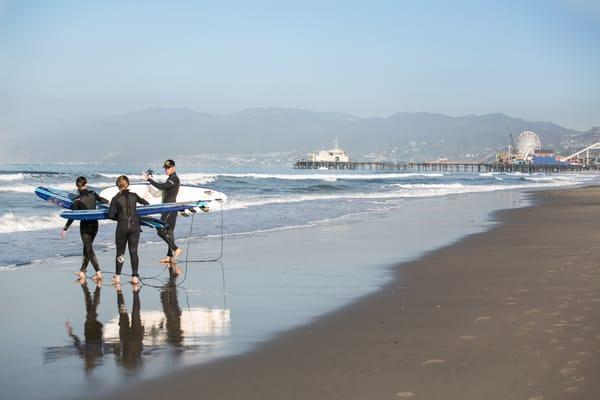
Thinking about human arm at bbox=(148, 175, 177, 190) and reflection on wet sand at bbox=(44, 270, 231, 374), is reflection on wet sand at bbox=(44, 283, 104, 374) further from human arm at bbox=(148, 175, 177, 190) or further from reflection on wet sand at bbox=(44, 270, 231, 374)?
human arm at bbox=(148, 175, 177, 190)

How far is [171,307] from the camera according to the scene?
8703 mm

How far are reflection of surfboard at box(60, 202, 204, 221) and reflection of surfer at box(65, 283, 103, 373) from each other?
227cm

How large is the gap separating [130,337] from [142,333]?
0.20 m

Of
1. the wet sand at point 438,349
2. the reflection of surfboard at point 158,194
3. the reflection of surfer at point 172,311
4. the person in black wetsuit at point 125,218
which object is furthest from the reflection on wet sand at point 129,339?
the reflection of surfboard at point 158,194

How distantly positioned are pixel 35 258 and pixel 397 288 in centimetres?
647

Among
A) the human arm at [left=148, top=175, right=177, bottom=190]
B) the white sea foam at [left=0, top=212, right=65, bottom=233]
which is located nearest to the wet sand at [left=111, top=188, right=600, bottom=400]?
the human arm at [left=148, top=175, right=177, bottom=190]

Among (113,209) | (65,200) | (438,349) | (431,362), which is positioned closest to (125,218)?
(113,209)

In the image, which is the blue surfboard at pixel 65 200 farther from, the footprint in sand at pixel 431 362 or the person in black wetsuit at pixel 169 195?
the footprint in sand at pixel 431 362

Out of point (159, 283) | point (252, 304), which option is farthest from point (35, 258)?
point (252, 304)

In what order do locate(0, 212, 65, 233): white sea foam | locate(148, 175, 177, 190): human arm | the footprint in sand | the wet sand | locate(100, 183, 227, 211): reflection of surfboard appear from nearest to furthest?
the wet sand < the footprint in sand < locate(148, 175, 177, 190): human arm < locate(100, 183, 227, 211): reflection of surfboard < locate(0, 212, 65, 233): white sea foam

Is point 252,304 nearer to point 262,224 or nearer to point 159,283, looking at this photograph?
point 159,283

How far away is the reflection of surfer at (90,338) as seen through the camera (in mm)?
6182

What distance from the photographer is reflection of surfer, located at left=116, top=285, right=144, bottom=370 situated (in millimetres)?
6172

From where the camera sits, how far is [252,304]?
28.7 ft
